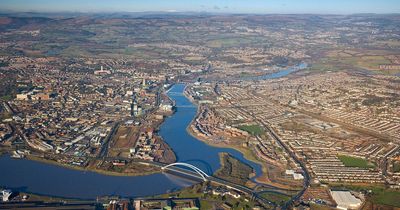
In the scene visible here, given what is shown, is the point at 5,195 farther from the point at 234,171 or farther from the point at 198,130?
the point at 198,130

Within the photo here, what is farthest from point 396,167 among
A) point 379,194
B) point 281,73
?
point 281,73

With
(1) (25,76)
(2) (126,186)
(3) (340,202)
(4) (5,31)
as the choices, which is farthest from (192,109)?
(4) (5,31)

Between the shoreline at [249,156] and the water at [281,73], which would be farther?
the water at [281,73]

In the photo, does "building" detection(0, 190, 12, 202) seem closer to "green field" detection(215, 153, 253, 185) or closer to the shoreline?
"green field" detection(215, 153, 253, 185)

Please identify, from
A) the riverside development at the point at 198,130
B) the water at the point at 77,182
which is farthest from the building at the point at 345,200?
the water at the point at 77,182

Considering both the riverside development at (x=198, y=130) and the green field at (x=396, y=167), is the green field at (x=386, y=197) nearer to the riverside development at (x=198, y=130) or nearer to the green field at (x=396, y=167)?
the riverside development at (x=198, y=130)

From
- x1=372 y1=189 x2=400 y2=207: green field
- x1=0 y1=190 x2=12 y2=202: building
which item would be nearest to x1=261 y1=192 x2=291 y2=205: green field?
x1=372 y1=189 x2=400 y2=207: green field
